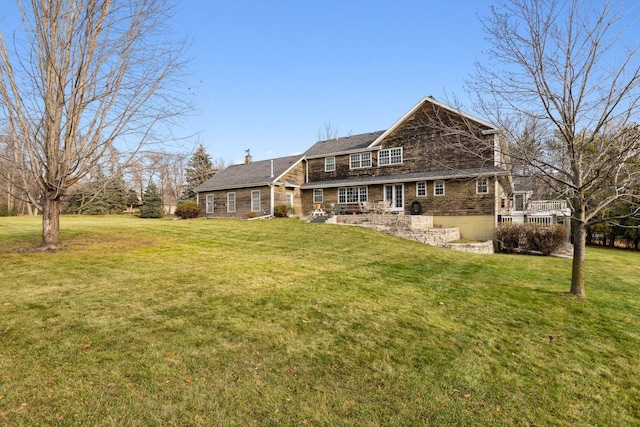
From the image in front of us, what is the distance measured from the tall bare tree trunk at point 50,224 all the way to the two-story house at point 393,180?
15692mm

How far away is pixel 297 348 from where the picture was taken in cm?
398

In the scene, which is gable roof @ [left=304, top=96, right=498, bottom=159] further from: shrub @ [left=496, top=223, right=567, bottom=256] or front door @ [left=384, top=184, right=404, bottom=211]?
shrub @ [left=496, top=223, right=567, bottom=256]

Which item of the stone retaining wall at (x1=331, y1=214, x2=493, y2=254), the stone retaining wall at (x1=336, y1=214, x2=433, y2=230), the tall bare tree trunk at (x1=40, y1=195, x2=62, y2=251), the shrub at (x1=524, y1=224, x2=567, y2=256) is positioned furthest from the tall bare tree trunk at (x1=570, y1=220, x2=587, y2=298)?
the tall bare tree trunk at (x1=40, y1=195, x2=62, y2=251)

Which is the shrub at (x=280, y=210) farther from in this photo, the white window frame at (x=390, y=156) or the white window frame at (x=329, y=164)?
the white window frame at (x=390, y=156)

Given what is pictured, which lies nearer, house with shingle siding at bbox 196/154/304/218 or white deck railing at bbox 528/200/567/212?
white deck railing at bbox 528/200/567/212

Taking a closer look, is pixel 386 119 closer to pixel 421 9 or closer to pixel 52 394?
pixel 421 9

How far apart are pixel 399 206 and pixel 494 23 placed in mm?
15858

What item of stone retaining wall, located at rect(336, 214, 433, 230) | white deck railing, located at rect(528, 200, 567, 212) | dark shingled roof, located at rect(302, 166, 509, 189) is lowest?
stone retaining wall, located at rect(336, 214, 433, 230)

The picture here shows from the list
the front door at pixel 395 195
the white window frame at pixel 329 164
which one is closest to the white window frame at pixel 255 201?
the white window frame at pixel 329 164

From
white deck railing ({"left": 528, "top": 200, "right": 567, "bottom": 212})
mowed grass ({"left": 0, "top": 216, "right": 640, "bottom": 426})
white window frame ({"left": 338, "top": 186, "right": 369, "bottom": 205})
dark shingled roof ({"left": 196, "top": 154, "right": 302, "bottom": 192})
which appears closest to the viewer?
mowed grass ({"left": 0, "top": 216, "right": 640, "bottom": 426})

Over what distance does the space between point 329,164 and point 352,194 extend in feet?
12.3

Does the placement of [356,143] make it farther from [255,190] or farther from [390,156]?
[255,190]

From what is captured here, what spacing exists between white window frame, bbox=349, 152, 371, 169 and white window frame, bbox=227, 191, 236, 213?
10511mm

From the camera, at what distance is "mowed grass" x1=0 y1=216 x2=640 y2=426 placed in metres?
2.88
